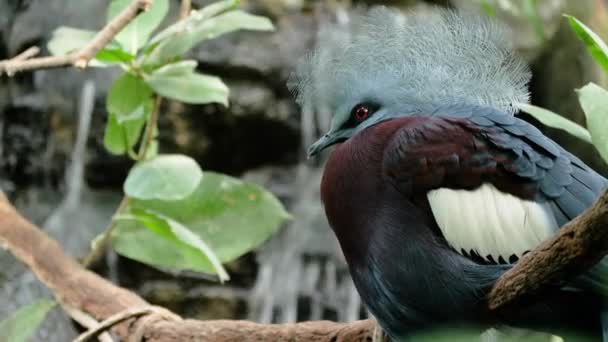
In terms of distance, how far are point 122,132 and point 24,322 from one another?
49 cm

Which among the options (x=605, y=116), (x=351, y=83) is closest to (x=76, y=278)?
(x=351, y=83)

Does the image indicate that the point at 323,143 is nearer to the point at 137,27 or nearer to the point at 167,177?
the point at 167,177

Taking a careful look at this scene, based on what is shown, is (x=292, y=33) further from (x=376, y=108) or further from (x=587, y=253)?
(x=587, y=253)

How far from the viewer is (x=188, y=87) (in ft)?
5.77

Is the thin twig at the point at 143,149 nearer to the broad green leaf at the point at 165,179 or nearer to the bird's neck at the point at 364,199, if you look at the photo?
the broad green leaf at the point at 165,179

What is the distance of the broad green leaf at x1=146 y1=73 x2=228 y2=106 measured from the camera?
175 cm

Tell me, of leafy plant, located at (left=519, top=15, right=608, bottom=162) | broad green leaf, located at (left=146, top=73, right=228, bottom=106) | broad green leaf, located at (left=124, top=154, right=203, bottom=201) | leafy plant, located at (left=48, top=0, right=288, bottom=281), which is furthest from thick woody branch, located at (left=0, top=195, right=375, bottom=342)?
leafy plant, located at (left=519, top=15, right=608, bottom=162)

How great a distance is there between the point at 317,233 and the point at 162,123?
35.0 inches

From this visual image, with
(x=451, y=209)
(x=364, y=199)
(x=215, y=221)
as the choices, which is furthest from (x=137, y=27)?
(x=451, y=209)

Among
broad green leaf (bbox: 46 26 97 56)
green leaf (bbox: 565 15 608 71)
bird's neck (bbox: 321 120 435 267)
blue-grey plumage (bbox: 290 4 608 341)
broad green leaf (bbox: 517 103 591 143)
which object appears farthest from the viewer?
broad green leaf (bbox: 46 26 97 56)

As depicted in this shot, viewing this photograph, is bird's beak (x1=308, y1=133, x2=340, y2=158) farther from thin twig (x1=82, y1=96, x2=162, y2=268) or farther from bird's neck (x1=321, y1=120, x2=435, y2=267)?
thin twig (x1=82, y1=96, x2=162, y2=268)

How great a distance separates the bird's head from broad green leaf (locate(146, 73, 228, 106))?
0.85ft

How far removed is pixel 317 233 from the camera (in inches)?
145

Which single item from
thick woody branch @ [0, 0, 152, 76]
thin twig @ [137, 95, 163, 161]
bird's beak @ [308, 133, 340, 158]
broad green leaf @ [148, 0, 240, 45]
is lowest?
thin twig @ [137, 95, 163, 161]
